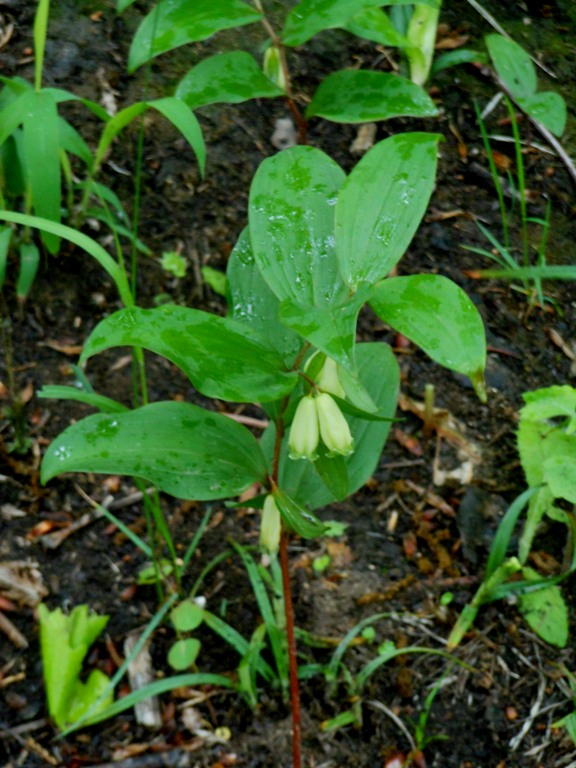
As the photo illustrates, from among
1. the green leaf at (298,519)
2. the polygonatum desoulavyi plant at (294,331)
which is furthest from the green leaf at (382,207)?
the green leaf at (298,519)

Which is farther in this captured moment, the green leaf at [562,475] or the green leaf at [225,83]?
the green leaf at [225,83]

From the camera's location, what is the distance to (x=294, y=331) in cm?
135

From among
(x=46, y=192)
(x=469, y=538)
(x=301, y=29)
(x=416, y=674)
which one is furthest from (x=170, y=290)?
(x=416, y=674)

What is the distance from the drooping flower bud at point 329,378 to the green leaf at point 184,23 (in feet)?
3.25

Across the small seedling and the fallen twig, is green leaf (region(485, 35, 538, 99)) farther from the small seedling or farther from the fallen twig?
the fallen twig

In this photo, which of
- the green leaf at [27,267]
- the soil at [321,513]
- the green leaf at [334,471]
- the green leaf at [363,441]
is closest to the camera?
the green leaf at [334,471]

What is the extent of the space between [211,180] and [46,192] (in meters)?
0.88

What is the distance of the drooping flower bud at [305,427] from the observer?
1.27 meters

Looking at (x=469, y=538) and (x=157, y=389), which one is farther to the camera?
(x=157, y=389)

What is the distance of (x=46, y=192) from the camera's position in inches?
71.4

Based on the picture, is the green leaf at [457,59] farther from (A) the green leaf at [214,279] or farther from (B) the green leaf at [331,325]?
(B) the green leaf at [331,325]

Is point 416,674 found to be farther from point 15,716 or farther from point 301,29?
point 301,29

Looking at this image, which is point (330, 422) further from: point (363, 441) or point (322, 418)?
point (363, 441)

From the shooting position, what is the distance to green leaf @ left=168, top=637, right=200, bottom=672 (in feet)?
6.12
